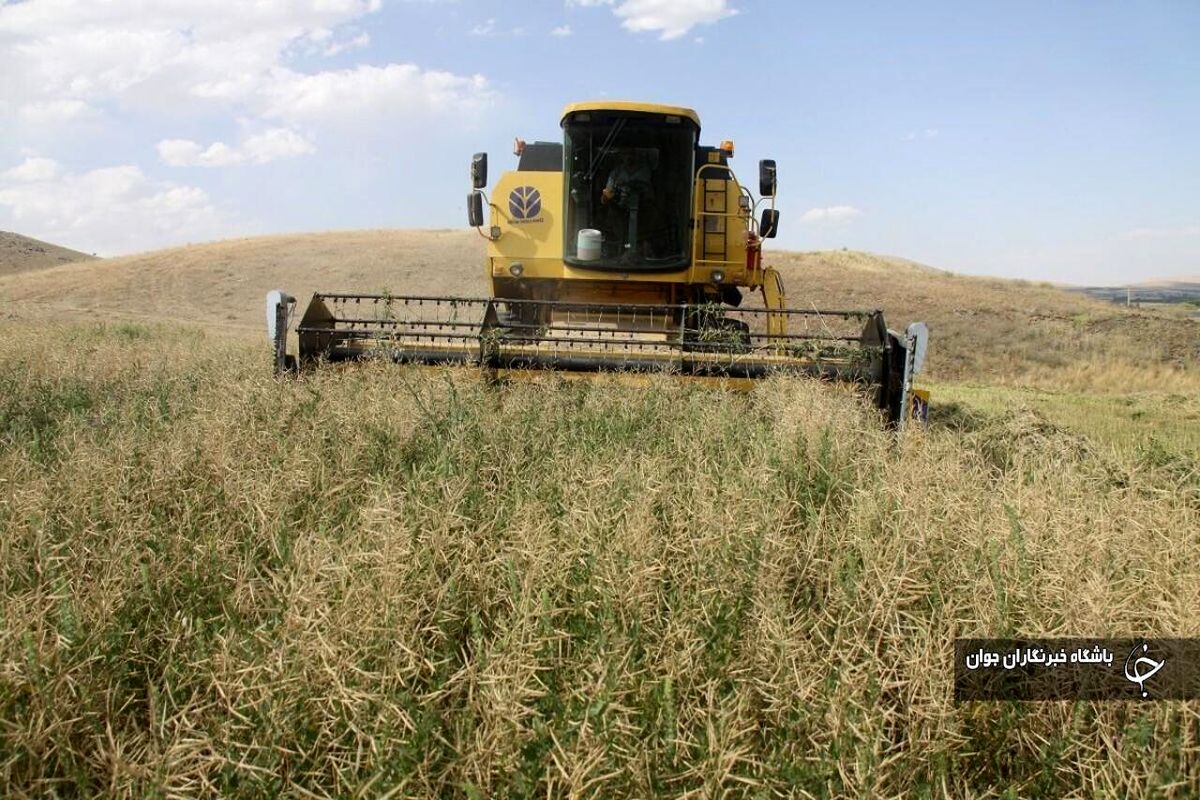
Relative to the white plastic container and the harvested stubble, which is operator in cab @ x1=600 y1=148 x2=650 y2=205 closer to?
the white plastic container

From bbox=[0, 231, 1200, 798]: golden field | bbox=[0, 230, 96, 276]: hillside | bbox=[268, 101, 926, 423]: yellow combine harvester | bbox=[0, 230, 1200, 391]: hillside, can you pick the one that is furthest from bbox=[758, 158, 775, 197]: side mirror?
bbox=[0, 230, 96, 276]: hillside

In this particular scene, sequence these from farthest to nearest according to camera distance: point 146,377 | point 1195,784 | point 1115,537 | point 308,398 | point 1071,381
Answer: point 1071,381 → point 146,377 → point 308,398 → point 1115,537 → point 1195,784

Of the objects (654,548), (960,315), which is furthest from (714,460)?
(960,315)

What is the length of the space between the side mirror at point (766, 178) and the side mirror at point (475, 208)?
106 inches

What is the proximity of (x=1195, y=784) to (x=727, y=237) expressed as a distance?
6.55 m

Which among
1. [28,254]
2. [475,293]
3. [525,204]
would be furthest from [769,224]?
[28,254]

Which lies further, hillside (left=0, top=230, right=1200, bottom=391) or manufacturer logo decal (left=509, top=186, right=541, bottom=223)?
hillside (left=0, top=230, right=1200, bottom=391)

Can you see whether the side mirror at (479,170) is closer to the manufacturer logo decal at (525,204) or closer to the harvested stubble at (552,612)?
the manufacturer logo decal at (525,204)

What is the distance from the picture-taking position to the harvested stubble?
77.5 inches

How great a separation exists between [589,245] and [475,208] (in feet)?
3.92

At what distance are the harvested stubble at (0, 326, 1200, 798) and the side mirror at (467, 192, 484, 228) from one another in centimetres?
434

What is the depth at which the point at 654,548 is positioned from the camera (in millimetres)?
2768

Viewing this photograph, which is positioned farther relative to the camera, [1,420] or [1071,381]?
[1071,381]

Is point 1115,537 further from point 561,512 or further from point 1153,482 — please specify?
point 561,512
